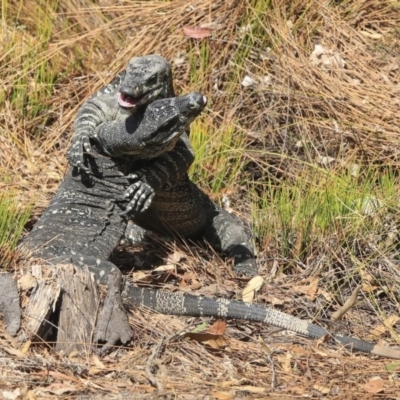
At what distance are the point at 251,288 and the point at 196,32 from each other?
2848mm

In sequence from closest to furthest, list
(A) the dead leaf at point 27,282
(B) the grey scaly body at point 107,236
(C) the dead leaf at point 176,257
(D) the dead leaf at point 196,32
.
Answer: (A) the dead leaf at point 27,282, (B) the grey scaly body at point 107,236, (C) the dead leaf at point 176,257, (D) the dead leaf at point 196,32

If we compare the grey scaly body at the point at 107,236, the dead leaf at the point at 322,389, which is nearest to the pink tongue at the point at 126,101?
the grey scaly body at the point at 107,236

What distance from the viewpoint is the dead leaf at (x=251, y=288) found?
18.7 ft

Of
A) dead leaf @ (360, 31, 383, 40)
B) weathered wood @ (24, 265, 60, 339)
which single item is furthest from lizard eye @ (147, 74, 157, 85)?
dead leaf @ (360, 31, 383, 40)

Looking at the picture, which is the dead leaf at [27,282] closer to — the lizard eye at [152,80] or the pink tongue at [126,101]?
the pink tongue at [126,101]

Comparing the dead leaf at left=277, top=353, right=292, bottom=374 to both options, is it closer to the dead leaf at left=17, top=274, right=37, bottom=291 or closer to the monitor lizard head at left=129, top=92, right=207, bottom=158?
the dead leaf at left=17, top=274, right=37, bottom=291

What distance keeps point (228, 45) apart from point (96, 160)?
2.37 meters

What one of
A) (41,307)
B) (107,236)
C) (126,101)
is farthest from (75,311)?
(126,101)

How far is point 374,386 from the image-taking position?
451 centimetres

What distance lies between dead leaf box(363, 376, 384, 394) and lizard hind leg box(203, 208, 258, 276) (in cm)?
166

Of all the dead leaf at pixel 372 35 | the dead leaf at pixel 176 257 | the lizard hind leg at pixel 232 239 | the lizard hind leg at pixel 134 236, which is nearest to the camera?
the dead leaf at pixel 176 257

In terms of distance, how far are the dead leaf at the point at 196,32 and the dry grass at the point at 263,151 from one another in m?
0.05

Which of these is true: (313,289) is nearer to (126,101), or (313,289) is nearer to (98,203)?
(98,203)

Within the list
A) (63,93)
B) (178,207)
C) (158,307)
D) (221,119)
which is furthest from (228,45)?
(158,307)
